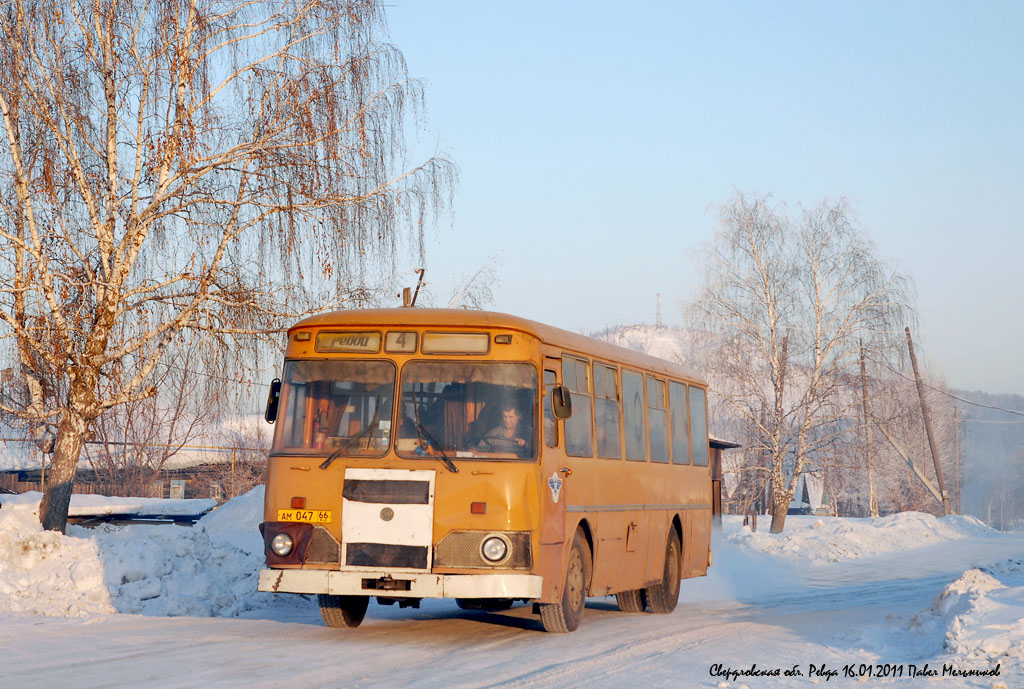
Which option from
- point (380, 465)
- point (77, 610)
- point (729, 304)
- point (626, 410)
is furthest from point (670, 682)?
point (729, 304)

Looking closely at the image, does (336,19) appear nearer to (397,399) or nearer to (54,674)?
(397,399)

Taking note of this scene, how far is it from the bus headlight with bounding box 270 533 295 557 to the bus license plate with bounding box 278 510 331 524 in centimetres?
16

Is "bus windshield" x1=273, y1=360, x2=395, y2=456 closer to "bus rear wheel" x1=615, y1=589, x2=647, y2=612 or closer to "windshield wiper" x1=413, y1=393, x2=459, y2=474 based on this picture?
"windshield wiper" x1=413, y1=393, x2=459, y2=474

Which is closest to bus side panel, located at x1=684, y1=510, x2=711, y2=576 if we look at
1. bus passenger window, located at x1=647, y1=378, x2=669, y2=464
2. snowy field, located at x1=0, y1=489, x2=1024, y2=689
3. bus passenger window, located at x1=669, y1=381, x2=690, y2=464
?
snowy field, located at x1=0, y1=489, x2=1024, y2=689

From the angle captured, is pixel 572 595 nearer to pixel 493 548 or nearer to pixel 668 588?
pixel 493 548

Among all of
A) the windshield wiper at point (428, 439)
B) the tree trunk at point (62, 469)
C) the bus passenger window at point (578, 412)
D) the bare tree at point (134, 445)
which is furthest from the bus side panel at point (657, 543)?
the bare tree at point (134, 445)

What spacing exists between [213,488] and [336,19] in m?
31.3

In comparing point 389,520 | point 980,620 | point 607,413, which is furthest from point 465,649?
point 980,620

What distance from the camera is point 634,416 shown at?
14.7m

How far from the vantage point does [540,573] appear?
36.9 feet

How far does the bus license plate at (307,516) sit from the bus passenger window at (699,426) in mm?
7502

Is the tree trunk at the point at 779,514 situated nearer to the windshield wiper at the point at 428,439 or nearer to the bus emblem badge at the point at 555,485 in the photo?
the bus emblem badge at the point at 555,485

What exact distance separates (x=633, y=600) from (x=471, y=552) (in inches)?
218

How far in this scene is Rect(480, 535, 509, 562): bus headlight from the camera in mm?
11031
